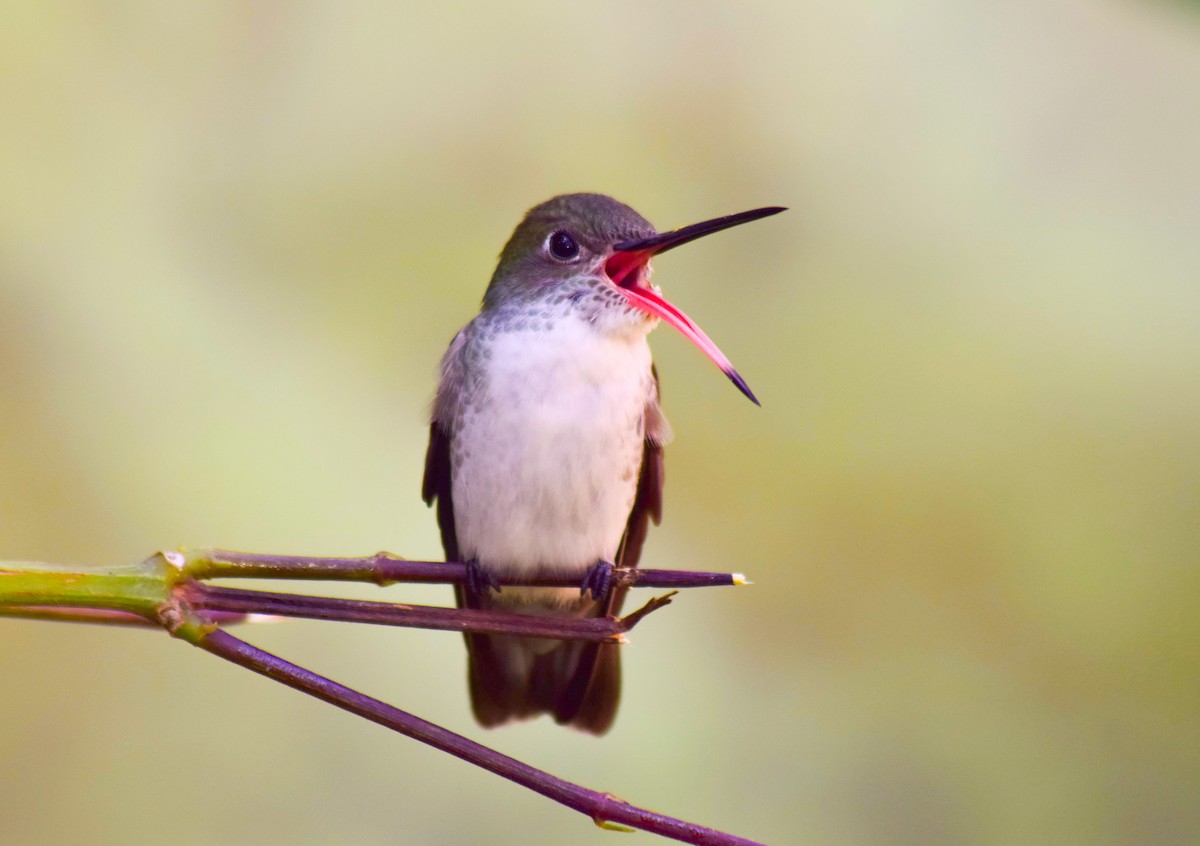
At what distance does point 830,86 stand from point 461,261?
92 cm

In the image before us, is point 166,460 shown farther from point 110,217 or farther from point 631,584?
point 631,584

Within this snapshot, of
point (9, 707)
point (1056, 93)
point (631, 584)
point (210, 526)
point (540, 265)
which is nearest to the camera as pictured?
point (631, 584)

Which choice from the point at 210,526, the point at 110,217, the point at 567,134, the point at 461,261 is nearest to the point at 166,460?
the point at 210,526

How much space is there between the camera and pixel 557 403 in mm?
1386

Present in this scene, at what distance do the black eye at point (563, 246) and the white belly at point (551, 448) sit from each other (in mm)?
103

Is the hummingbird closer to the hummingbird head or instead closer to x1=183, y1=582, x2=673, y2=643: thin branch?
the hummingbird head

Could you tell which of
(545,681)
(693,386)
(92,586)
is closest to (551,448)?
(545,681)

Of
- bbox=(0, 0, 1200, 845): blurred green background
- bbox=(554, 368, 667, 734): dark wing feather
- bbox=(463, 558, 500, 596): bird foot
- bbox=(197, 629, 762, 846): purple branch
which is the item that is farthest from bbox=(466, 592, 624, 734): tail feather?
bbox=(197, 629, 762, 846): purple branch

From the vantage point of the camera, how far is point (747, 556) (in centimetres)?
230

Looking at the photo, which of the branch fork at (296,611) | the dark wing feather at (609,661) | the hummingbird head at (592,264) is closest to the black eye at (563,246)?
the hummingbird head at (592,264)

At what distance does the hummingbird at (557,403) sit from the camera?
1.38 metres

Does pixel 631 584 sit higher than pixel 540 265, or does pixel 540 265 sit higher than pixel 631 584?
pixel 540 265

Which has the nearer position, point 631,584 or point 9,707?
point 631,584

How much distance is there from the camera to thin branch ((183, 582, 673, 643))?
792 millimetres
